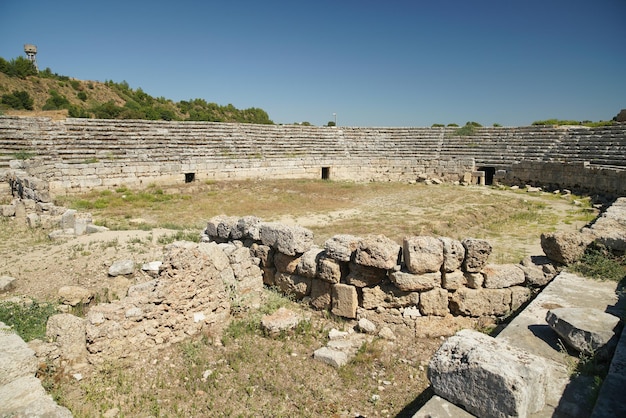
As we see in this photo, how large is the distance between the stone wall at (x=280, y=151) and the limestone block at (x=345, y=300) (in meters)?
16.9

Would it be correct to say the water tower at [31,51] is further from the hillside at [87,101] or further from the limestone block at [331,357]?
the limestone block at [331,357]

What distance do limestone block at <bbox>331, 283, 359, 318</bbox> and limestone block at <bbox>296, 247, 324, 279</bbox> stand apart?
1.53 feet

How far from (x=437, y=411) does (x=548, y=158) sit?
2411cm

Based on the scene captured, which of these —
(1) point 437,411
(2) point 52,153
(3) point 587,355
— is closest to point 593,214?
(3) point 587,355

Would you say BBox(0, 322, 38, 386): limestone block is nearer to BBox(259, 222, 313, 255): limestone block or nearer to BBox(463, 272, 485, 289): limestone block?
BBox(259, 222, 313, 255): limestone block

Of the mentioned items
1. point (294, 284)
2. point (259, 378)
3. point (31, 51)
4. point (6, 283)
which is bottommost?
point (259, 378)

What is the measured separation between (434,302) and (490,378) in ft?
9.14

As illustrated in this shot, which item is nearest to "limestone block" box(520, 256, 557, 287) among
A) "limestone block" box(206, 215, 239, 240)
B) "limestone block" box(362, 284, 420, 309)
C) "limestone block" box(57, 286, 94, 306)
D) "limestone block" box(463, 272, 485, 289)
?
"limestone block" box(463, 272, 485, 289)

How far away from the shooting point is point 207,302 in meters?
5.91

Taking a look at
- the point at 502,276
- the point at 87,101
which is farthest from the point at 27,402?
the point at 87,101

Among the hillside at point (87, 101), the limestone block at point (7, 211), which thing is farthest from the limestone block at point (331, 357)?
the hillside at point (87, 101)

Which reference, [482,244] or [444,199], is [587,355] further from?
[444,199]

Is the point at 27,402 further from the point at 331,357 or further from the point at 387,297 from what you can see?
the point at 387,297

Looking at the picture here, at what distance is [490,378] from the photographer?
3.02m
